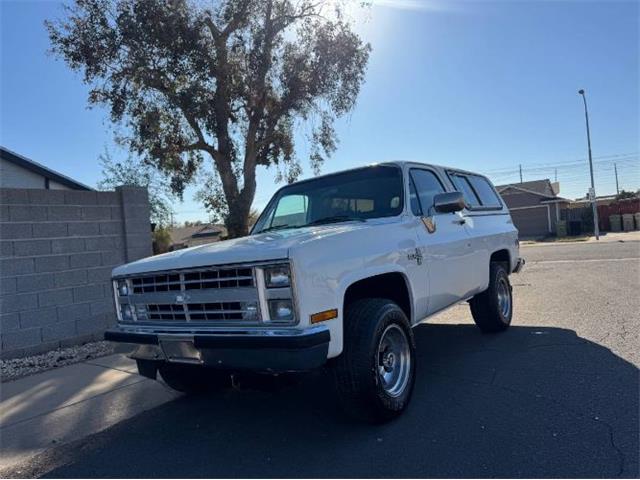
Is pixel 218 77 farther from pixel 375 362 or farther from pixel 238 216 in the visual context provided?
pixel 375 362

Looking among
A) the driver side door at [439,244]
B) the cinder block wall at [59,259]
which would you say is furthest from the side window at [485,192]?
the cinder block wall at [59,259]

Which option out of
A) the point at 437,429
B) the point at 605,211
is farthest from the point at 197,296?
the point at 605,211

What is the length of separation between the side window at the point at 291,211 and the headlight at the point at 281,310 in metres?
1.77

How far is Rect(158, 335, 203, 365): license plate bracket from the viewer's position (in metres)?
3.51

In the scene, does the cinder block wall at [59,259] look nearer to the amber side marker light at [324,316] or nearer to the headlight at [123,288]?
the headlight at [123,288]

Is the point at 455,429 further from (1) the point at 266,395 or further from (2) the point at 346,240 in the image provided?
(1) the point at 266,395

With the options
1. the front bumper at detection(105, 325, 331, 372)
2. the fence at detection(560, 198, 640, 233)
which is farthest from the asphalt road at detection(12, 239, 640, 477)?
the fence at detection(560, 198, 640, 233)

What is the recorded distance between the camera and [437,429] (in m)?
3.71

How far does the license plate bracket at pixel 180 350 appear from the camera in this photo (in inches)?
138

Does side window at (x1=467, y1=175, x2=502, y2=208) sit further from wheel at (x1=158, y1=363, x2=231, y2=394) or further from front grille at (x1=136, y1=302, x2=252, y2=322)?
front grille at (x1=136, y1=302, x2=252, y2=322)

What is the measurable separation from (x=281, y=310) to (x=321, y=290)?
0.96 ft

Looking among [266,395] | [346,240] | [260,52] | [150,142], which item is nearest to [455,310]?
[266,395]

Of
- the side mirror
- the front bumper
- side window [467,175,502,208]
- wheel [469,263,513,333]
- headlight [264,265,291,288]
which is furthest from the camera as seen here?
side window [467,175,502,208]

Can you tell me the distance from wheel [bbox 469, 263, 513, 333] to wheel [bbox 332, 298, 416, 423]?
2563 millimetres
